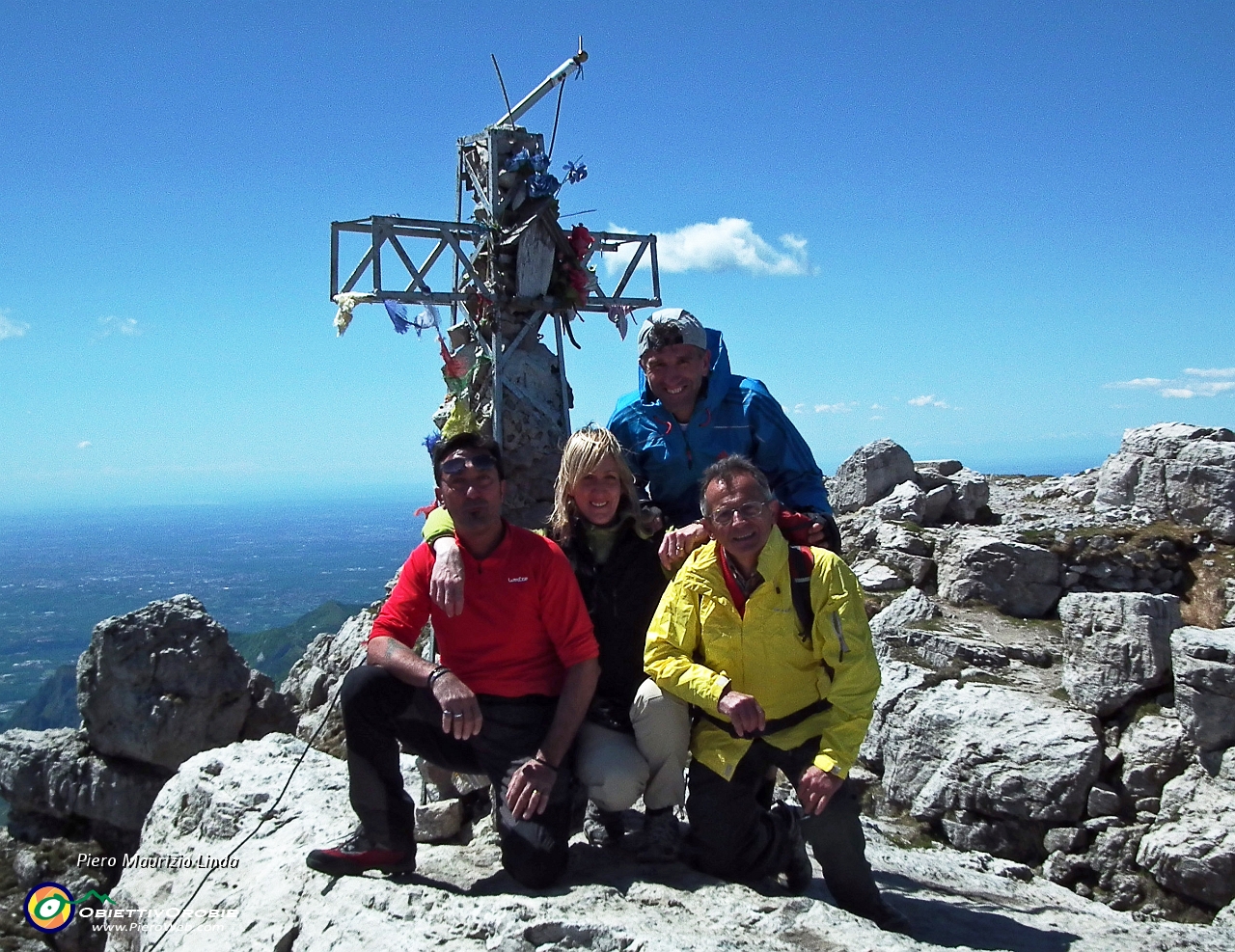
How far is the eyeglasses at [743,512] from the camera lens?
448 centimetres

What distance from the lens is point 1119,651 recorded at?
7781mm

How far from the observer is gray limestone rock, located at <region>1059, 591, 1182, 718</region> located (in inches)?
303

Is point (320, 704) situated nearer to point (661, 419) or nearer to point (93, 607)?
point (661, 419)

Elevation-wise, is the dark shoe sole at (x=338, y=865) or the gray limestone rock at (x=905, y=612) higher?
the gray limestone rock at (x=905, y=612)

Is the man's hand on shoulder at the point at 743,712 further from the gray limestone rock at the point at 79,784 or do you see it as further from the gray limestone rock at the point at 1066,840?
the gray limestone rock at the point at 79,784

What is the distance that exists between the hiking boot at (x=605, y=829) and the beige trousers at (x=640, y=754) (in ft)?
1.14

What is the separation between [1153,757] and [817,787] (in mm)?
4674

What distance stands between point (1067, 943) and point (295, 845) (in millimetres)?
4344

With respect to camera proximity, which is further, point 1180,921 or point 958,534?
point 958,534

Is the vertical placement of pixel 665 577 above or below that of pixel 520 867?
above

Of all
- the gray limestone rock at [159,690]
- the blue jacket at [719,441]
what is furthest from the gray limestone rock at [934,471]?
the gray limestone rock at [159,690]

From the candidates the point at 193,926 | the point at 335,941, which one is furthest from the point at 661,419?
the point at 193,926

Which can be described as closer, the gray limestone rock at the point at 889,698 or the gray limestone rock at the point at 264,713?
the gray limestone rock at the point at 889,698

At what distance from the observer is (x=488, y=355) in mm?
12273
